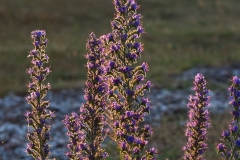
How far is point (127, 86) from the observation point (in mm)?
3756

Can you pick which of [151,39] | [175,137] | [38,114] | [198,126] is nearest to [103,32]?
[151,39]

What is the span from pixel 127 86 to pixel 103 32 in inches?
916

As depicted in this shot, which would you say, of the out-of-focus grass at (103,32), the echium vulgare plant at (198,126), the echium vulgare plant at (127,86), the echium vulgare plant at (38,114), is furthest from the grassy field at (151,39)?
the echium vulgare plant at (38,114)

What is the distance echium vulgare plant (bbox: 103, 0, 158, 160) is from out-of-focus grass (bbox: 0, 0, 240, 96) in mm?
11869

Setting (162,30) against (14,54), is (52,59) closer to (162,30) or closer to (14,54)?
(14,54)

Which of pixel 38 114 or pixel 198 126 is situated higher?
pixel 38 114

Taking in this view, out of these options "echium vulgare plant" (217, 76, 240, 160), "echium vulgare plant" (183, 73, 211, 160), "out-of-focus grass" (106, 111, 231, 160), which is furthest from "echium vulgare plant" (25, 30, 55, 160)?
"out-of-focus grass" (106, 111, 231, 160)

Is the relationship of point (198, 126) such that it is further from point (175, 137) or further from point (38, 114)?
point (175, 137)

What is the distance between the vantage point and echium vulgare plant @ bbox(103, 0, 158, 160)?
361 centimetres

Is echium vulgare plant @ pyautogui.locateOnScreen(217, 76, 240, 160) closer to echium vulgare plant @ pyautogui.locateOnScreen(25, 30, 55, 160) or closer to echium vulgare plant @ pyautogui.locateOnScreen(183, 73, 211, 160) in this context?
echium vulgare plant @ pyautogui.locateOnScreen(183, 73, 211, 160)

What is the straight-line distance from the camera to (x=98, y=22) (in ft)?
98.5

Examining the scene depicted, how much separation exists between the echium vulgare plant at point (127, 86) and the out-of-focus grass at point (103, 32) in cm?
1187

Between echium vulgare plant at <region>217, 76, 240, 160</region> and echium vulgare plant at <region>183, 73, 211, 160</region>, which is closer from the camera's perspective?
echium vulgare plant at <region>217, 76, 240, 160</region>

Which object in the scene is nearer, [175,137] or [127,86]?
[127,86]
